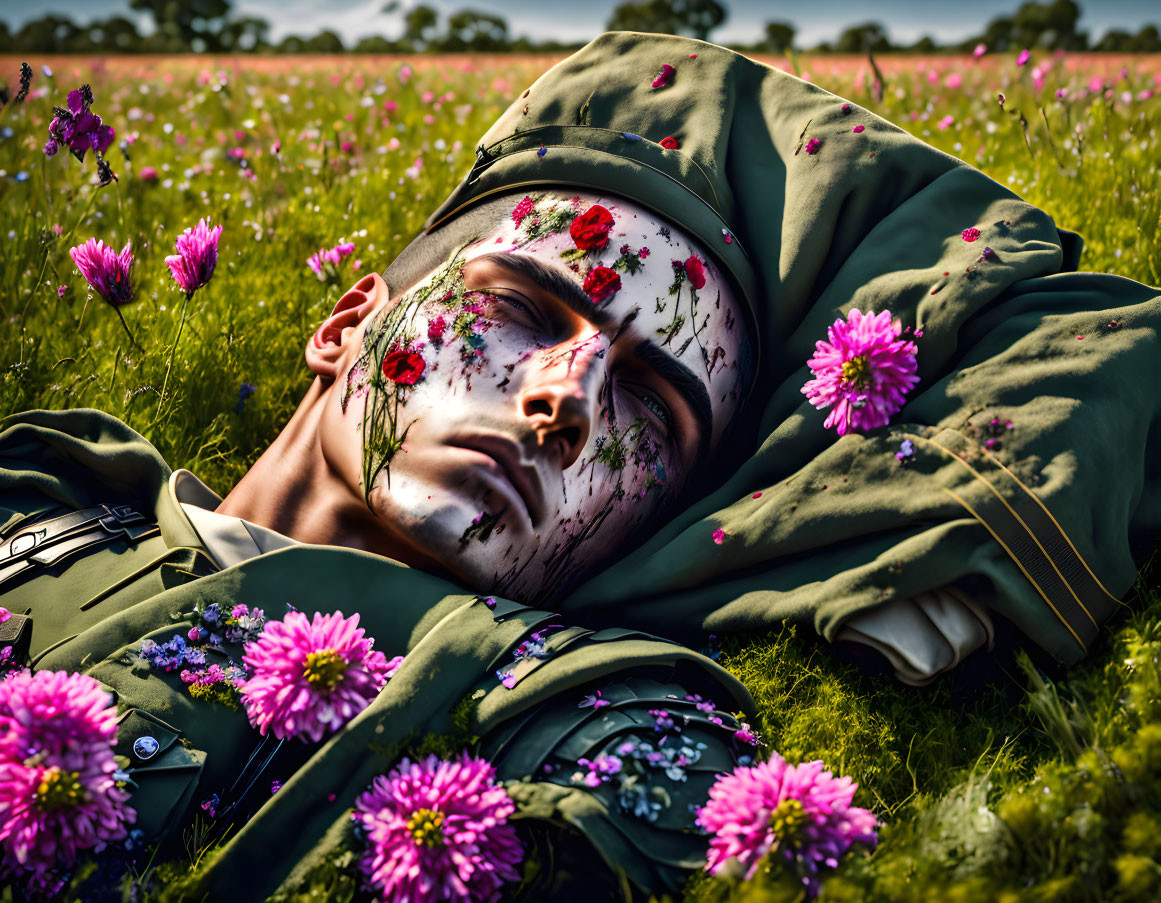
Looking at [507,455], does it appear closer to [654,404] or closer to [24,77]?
[654,404]

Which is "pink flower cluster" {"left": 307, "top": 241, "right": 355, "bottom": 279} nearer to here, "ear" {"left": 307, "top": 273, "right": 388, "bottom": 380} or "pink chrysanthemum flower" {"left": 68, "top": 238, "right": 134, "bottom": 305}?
"ear" {"left": 307, "top": 273, "right": 388, "bottom": 380}

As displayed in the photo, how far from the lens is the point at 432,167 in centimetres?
509

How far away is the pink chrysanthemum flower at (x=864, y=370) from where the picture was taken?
2525mm

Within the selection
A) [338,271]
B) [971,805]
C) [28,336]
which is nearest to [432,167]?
[338,271]

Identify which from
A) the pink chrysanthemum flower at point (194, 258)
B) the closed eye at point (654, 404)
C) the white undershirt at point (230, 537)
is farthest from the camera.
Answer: the pink chrysanthemum flower at point (194, 258)

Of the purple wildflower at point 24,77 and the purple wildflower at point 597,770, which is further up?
the purple wildflower at point 24,77

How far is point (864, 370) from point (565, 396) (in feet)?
3.11

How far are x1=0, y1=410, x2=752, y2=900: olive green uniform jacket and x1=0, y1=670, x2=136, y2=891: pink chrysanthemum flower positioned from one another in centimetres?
16

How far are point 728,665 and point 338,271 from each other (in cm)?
261

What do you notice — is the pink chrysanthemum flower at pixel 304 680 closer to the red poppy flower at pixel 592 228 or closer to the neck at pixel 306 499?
the neck at pixel 306 499

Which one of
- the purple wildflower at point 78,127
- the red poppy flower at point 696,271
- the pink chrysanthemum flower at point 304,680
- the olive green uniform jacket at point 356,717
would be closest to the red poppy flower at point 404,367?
the olive green uniform jacket at point 356,717

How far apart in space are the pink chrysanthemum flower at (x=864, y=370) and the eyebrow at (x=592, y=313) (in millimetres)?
387

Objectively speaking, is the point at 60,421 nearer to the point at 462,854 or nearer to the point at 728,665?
the point at 462,854

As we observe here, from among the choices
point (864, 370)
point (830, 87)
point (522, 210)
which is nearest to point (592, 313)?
point (522, 210)
